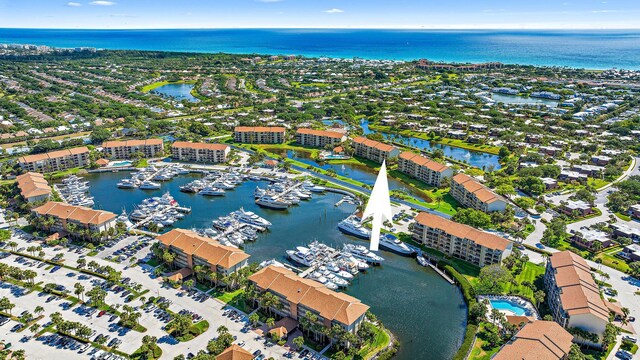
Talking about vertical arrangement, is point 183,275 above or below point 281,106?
below

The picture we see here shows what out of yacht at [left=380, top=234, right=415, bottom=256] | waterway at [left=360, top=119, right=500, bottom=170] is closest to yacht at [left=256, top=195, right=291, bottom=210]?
yacht at [left=380, top=234, right=415, bottom=256]

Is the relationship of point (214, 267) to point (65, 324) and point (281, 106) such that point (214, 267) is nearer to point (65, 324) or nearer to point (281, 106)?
point (65, 324)

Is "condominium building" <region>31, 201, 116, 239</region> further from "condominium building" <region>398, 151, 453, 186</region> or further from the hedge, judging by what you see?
"condominium building" <region>398, 151, 453, 186</region>

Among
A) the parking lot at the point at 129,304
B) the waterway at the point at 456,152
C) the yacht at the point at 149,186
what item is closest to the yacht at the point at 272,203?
the yacht at the point at 149,186

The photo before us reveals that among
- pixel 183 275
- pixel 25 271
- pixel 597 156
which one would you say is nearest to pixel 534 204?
pixel 597 156

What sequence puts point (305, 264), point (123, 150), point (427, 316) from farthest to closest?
point (123, 150) → point (305, 264) → point (427, 316)

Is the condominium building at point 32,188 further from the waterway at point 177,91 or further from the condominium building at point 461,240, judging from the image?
the waterway at point 177,91
